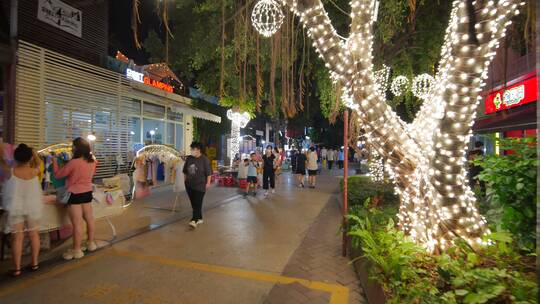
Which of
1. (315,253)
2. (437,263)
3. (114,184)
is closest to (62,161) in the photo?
(114,184)

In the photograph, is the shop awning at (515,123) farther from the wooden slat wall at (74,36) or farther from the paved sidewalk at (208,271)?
the wooden slat wall at (74,36)

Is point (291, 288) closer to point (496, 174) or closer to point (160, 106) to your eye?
point (496, 174)

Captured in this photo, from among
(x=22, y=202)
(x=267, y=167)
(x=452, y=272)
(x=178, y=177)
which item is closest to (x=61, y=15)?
(x=178, y=177)

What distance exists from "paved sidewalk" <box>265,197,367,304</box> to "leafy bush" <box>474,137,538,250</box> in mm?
1894

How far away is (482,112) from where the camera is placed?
49.6 ft

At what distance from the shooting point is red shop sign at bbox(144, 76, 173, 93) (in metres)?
12.7

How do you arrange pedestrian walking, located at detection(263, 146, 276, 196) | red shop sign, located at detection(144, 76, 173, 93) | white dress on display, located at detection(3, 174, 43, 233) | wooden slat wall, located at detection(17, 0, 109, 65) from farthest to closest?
red shop sign, located at detection(144, 76, 173, 93) → pedestrian walking, located at detection(263, 146, 276, 196) → wooden slat wall, located at detection(17, 0, 109, 65) → white dress on display, located at detection(3, 174, 43, 233)

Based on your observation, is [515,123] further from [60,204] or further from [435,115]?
[60,204]

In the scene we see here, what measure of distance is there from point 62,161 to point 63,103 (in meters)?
3.36

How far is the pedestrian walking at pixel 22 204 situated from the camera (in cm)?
404

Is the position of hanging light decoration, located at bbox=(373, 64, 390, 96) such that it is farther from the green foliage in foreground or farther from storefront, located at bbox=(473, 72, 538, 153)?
the green foliage in foreground

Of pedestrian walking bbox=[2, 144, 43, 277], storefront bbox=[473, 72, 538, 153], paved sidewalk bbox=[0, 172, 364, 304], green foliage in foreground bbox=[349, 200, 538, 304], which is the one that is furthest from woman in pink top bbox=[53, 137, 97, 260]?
storefront bbox=[473, 72, 538, 153]

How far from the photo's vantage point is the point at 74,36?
9.51m

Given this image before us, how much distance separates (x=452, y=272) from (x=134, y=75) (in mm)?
11954
